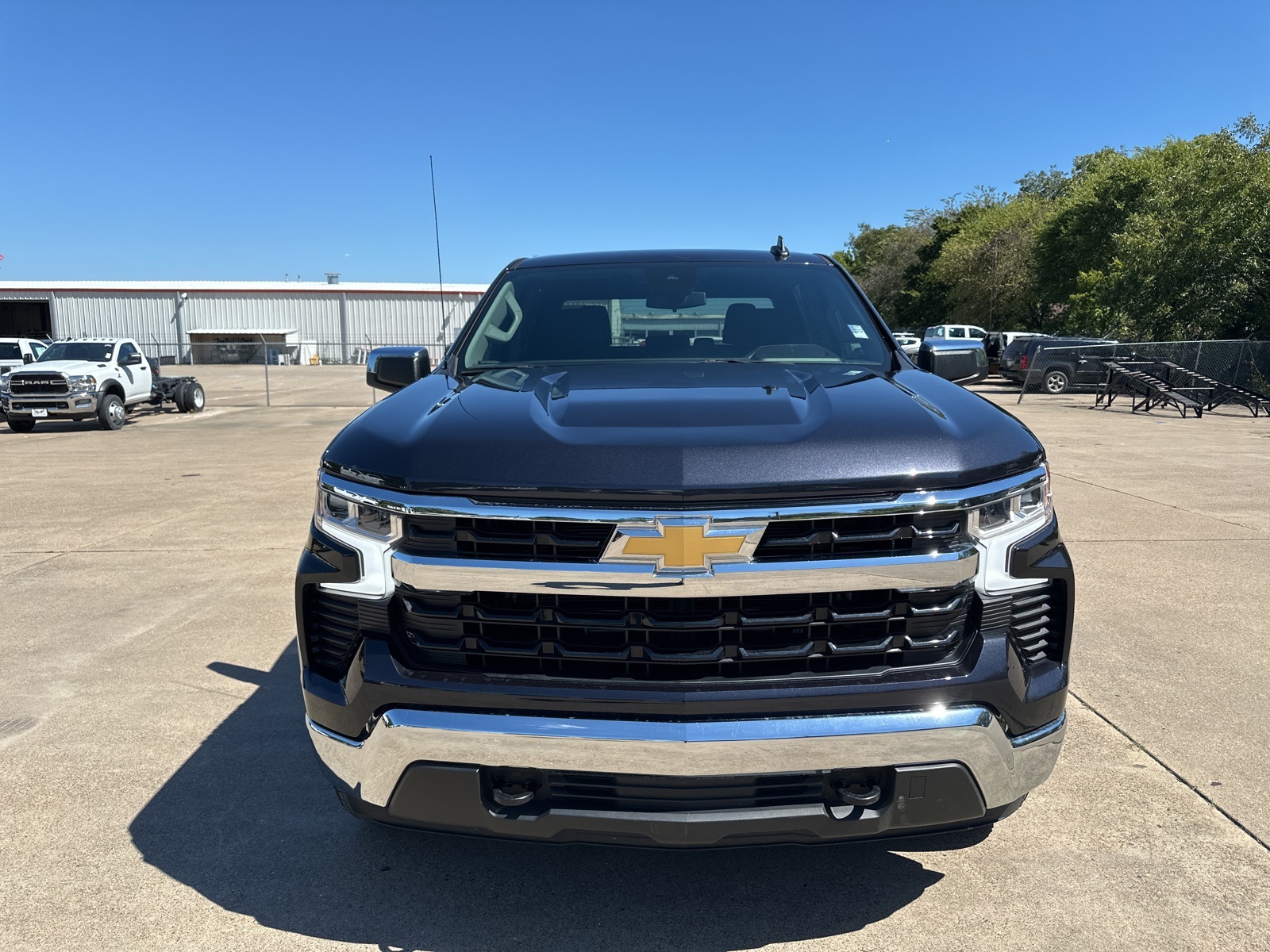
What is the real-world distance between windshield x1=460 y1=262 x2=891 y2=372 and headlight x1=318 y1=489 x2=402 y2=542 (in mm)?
1085

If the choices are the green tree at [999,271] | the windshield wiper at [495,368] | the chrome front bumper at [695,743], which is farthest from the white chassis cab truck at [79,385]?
the green tree at [999,271]

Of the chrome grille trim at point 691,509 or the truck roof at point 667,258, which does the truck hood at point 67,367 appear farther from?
the chrome grille trim at point 691,509

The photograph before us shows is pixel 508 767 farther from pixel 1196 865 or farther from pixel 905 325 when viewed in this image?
pixel 905 325

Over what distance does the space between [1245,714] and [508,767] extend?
330 cm

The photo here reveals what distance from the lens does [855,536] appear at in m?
2.12

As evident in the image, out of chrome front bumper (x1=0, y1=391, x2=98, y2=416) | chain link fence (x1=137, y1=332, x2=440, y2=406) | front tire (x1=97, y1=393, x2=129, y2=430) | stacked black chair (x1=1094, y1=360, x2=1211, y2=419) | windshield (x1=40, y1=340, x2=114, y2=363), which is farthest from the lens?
chain link fence (x1=137, y1=332, x2=440, y2=406)

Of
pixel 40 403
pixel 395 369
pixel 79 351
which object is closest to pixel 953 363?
pixel 395 369

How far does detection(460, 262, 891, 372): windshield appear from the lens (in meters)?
3.45

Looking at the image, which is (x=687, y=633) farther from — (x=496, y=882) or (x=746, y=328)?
(x=746, y=328)

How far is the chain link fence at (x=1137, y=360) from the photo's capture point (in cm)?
2414

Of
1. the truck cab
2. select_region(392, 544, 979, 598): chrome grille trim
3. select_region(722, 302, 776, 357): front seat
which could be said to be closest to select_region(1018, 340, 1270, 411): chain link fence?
the truck cab

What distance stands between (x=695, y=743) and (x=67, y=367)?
64.0 feet

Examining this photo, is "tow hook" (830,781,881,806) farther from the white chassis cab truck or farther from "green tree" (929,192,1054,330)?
"green tree" (929,192,1054,330)

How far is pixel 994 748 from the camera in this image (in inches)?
85.9
